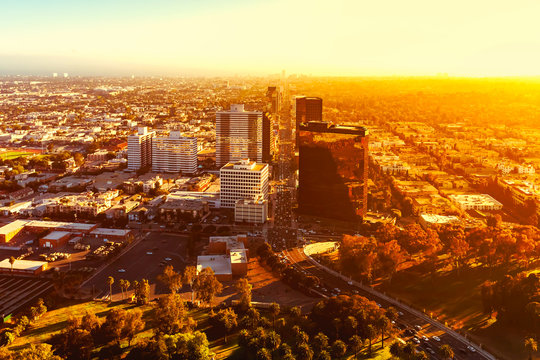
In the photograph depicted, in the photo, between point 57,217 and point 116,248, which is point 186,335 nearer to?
point 116,248

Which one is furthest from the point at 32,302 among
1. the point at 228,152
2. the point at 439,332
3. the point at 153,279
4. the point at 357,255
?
the point at 228,152

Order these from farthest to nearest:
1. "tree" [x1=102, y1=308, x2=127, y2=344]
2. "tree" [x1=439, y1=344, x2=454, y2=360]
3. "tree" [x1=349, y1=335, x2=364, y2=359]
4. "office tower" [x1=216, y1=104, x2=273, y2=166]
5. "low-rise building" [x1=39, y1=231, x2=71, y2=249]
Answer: "office tower" [x1=216, y1=104, x2=273, y2=166] < "low-rise building" [x1=39, y1=231, x2=71, y2=249] < "tree" [x1=102, y1=308, x2=127, y2=344] < "tree" [x1=349, y1=335, x2=364, y2=359] < "tree" [x1=439, y1=344, x2=454, y2=360]

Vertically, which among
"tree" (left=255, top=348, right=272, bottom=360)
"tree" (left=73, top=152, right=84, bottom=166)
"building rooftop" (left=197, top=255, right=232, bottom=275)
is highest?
"tree" (left=73, top=152, right=84, bottom=166)

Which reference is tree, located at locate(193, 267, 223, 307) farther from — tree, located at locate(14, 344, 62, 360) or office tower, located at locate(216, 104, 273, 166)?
office tower, located at locate(216, 104, 273, 166)

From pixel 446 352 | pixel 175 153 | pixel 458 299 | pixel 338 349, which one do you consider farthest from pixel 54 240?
pixel 458 299

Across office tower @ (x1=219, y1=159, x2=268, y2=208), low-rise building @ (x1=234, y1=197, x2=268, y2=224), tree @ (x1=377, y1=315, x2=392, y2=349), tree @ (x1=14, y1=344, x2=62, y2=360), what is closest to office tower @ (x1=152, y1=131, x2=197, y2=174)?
office tower @ (x1=219, y1=159, x2=268, y2=208)

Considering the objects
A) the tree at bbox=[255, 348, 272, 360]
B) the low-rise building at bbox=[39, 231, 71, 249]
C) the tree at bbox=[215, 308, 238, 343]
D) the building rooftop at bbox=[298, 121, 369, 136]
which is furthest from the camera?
the building rooftop at bbox=[298, 121, 369, 136]

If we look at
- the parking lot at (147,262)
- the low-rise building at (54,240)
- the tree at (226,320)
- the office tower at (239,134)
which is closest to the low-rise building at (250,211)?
the parking lot at (147,262)

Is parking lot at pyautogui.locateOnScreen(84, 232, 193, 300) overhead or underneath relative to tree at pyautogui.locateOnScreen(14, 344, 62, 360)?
underneath
